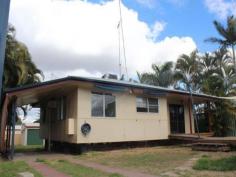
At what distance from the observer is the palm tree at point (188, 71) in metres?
30.2

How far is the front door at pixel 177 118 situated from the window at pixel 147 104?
10.5ft

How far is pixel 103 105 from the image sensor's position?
13883mm

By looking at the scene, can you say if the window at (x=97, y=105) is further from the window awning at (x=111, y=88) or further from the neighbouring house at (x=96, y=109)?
the window awning at (x=111, y=88)

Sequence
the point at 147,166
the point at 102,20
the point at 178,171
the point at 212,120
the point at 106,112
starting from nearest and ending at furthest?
the point at 178,171 → the point at 147,166 → the point at 106,112 → the point at 102,20 → the point at 212,120

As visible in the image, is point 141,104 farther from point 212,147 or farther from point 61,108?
point 212,147

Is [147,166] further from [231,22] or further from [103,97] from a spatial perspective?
[231,22]

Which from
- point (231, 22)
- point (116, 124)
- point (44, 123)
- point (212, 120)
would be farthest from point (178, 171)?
point (231, 22)

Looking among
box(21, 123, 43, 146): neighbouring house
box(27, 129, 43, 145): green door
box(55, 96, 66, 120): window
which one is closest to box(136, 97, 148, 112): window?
box(55, 96, 66, 120): window

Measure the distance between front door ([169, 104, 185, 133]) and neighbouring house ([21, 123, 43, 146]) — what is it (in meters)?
14.6

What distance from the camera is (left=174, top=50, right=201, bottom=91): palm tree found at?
30.2 metres

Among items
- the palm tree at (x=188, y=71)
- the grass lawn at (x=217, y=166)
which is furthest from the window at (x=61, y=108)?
the palm tree at (x=188, y=71)

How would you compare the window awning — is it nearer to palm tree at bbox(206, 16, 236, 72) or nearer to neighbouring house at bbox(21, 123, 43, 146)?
palm tree at bbox(206, 16, 236, 72)

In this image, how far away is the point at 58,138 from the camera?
15.0m

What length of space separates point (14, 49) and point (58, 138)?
6.91m
